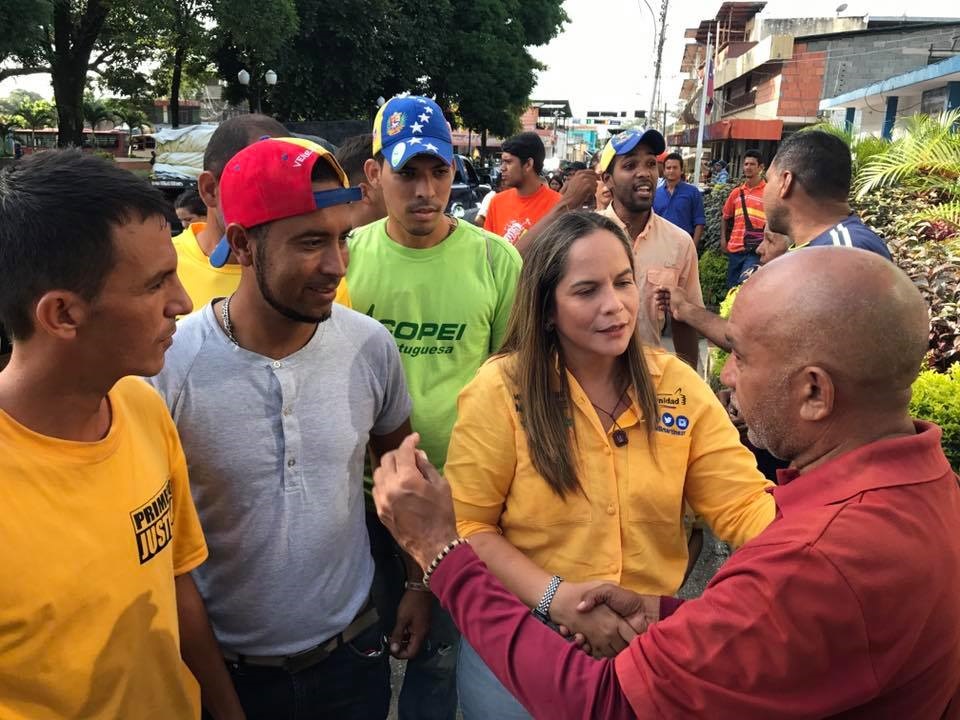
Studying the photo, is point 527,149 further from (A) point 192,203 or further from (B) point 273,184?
(B) point 273,184

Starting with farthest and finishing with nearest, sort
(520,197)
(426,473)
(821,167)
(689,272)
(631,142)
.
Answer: (520,197), (631,142), (689,272), (821,167), (426,473)

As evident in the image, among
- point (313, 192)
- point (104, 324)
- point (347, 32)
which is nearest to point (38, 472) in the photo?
point (104, 324)

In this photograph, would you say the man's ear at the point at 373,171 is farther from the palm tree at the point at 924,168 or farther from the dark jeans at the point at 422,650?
the palm tree at the point at 924,168

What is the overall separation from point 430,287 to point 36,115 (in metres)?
63.0

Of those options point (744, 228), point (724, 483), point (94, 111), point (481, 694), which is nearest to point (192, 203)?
point (481, 694)

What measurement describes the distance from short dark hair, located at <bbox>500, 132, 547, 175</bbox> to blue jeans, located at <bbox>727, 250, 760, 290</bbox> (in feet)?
10.6

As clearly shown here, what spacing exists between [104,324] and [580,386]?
3.98 ft

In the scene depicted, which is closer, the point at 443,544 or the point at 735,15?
the point at 443,544

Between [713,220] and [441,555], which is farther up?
[713,220]

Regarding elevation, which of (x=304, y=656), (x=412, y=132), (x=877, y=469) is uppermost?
(x=412, y=132)

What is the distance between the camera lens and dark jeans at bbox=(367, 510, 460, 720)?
2.57m

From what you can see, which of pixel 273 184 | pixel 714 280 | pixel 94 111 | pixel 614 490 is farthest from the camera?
pixel 94 111

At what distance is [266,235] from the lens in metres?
1.85

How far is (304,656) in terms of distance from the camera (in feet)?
6.33
